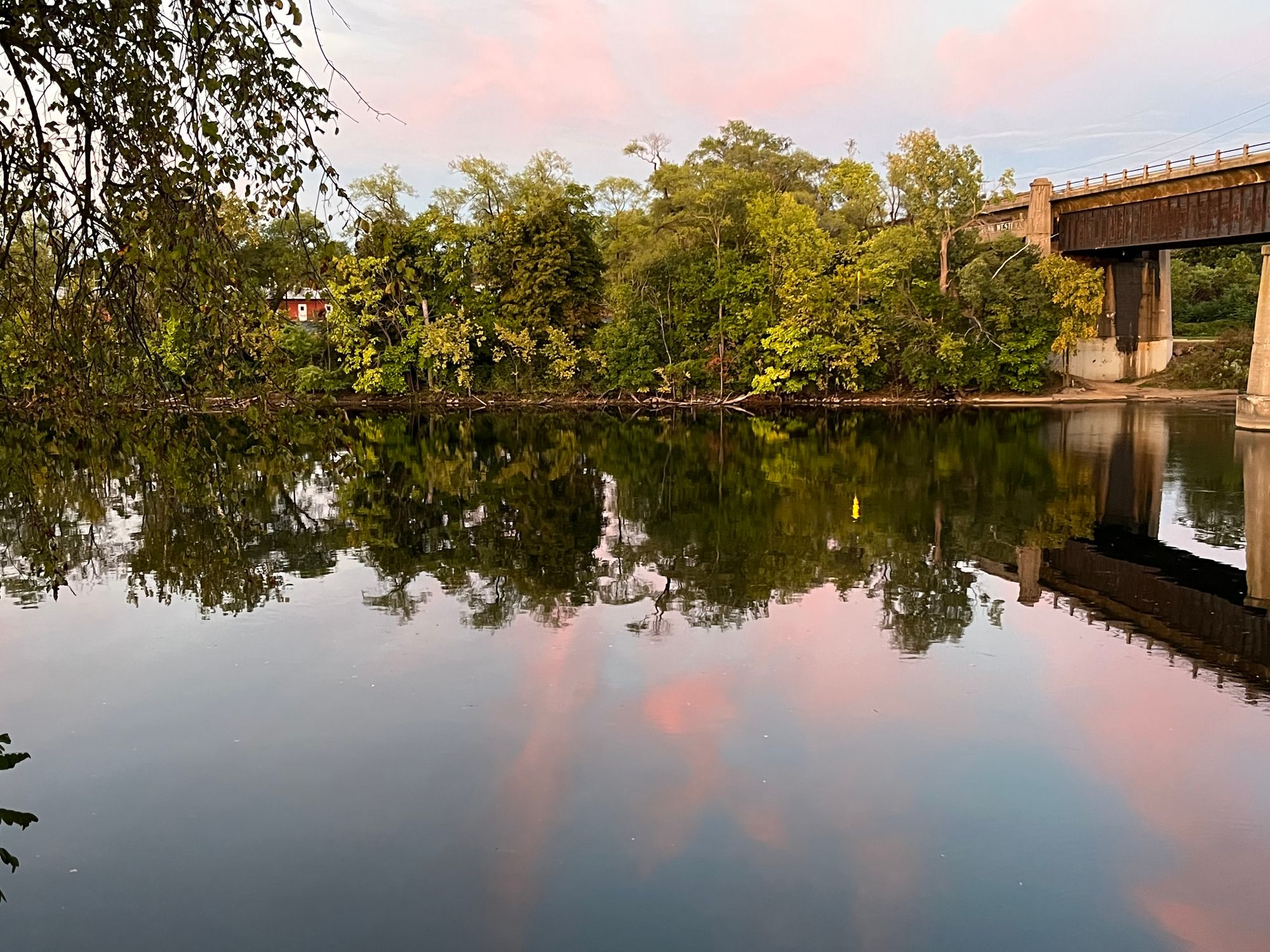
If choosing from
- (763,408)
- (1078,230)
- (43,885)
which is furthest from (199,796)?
(1078,230)

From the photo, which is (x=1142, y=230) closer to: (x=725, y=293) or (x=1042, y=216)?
(x=1042, y=216)

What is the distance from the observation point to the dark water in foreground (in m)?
7.58

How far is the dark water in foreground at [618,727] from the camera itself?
758cm

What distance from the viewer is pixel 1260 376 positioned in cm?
3650

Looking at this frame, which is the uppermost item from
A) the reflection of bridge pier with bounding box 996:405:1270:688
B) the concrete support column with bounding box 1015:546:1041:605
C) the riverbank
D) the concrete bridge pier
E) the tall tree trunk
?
the tall tree trunk

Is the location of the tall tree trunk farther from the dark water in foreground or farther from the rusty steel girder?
the dark water in foreground

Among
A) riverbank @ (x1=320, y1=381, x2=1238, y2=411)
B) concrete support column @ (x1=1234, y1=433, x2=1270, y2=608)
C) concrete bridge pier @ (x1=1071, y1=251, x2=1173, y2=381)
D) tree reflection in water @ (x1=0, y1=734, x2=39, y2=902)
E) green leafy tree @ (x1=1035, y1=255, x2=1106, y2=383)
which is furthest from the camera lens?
concrete bridge pier @ (x1=1071, y1=251, x2=1173, y2=381)

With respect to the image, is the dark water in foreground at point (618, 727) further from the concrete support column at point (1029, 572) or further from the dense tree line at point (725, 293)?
the dense tree line at point (725, 293)

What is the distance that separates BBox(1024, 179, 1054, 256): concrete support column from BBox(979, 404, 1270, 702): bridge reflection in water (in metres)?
27.7

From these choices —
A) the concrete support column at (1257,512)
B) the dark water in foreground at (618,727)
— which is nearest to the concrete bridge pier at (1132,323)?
the concrete support column at (1257,512)

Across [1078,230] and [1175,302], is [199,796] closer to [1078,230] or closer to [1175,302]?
[1078,230]

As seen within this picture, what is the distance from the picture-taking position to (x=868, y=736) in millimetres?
10594

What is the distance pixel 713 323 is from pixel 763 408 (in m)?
6.01

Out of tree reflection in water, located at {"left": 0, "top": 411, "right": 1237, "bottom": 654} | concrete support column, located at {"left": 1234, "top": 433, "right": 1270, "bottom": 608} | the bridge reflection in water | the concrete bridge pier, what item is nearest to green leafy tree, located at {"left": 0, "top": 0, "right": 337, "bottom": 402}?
tree reflection in water, located at {"left": 0, "top": 411, "right": 1237, "bottom": 654}
